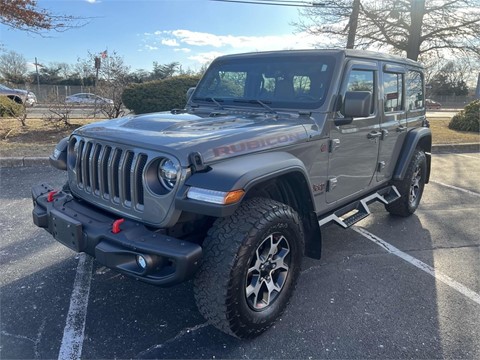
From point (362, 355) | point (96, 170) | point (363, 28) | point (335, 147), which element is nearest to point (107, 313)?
point (96, 170)

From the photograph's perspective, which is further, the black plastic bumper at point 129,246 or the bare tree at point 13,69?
the bare tree at point 13,69

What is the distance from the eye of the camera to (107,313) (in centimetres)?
289

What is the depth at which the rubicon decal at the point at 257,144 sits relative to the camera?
2.52m

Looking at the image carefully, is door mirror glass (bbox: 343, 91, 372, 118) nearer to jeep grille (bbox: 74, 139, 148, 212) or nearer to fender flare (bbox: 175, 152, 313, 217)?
fender flare (bbox: 175, 152, 313, 217)

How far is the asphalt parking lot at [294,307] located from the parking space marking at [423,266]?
0.05 ft

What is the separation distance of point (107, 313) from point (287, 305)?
1382mm

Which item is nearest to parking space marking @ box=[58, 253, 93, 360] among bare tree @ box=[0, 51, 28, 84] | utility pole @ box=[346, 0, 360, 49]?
utility pole @ box=[346, 0, 360, 49]

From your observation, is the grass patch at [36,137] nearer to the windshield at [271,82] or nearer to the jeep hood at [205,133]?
the windshield at [271,82]

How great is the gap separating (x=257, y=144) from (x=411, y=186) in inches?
126

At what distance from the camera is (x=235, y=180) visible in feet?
7.54

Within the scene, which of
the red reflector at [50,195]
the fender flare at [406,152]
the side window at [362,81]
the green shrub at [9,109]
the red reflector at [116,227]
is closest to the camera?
the red reflector at [116,227]

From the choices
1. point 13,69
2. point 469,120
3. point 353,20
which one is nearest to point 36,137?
point 353,20

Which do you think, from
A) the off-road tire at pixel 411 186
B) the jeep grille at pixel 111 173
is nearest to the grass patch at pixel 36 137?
the jeep grille at pixel 111 173

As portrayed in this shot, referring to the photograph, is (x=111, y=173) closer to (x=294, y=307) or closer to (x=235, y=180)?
(x=235, y=180)
